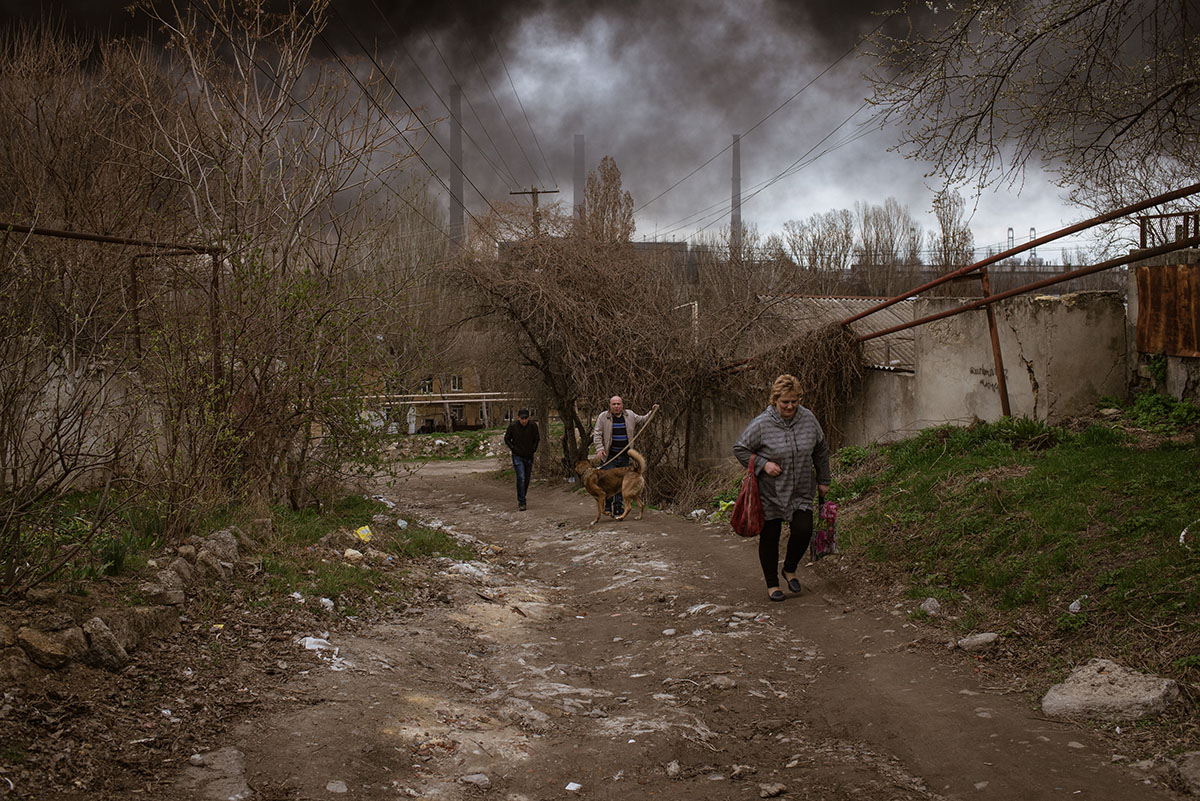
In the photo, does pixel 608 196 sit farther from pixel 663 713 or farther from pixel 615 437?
pixel 663 713

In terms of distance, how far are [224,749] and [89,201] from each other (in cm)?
1515

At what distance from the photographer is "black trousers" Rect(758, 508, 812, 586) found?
23.7 ft

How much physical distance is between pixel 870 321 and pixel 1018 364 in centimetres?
1387

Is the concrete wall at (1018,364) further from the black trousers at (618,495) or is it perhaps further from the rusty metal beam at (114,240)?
the rusty metal beam at (114,240)

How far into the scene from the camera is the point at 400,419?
1112 centimetres

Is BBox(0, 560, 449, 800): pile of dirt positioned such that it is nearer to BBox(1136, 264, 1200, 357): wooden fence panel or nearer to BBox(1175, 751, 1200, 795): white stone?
BBox(1175, 751, 1200, 795): white stone

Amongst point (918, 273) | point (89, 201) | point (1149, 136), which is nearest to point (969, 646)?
point (1149, 136)

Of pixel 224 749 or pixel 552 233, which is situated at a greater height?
pixel 552 233

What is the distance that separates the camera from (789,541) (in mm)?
7375

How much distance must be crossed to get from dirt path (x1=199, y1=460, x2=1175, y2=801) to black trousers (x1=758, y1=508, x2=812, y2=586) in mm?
312

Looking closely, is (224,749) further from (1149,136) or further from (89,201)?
(89,201)

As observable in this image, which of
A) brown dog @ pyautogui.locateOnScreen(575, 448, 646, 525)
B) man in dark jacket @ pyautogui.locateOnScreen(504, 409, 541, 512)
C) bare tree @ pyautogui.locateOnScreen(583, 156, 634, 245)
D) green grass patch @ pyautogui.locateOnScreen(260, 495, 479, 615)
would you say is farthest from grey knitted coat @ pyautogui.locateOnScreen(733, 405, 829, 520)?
bare tree @ pyautogui.locateOnScreen(583, 156, 634, 245)

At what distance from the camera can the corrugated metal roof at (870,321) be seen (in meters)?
13.0

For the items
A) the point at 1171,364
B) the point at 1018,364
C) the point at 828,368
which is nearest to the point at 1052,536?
the point at 1171,364
